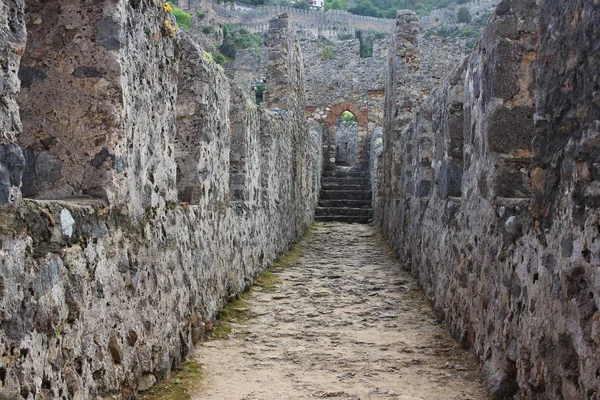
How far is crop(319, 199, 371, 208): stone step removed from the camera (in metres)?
16.4

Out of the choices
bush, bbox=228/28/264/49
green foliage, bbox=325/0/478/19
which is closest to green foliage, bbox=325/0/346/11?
green foliage, bbox=325/0/478/19

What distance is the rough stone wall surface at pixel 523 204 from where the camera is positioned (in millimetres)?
2305

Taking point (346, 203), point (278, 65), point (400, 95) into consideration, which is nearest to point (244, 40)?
point (346, 203)

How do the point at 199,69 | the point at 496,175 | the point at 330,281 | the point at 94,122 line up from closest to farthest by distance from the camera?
1. the point at 94,122
2. the point at 496,175
3. the point at 199,69
4. the point at 330,281

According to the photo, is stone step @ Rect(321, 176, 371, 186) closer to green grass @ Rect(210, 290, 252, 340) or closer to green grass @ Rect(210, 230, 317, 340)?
green grass @ Rect(210, 230, 317, 340)

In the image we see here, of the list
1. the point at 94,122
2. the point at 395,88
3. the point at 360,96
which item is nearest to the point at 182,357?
the point at 94,122

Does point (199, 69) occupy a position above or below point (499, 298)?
above

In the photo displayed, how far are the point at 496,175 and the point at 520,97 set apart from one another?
517mm

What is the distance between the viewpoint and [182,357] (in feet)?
12.8

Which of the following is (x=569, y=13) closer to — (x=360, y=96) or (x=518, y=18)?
(x=518, y=18)

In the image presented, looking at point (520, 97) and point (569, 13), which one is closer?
point (569, 13)

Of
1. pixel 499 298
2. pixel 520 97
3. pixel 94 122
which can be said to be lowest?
pixel 499 298

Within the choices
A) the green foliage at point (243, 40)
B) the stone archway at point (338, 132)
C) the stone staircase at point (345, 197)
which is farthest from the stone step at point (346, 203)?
the green foliage at point (243, 40)

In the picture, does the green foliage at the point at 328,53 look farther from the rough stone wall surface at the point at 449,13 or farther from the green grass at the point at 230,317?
the rough stone wall surface at the point at 449,13
